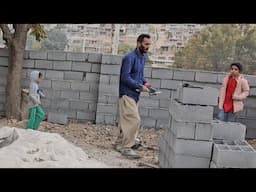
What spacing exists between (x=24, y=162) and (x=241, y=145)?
219 cm

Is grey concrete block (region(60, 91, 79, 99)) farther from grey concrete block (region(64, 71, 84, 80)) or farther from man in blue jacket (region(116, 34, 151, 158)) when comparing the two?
man in blue jacket (region(116, 34, 151, 158))

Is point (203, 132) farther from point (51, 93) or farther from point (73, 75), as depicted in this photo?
point (51, 93)

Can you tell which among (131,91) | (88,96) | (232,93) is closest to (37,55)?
(88,96)

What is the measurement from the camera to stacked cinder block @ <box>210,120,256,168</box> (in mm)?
3869

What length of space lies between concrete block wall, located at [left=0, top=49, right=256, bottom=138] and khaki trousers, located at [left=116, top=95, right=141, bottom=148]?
199cm

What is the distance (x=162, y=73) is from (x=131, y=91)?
209 cm

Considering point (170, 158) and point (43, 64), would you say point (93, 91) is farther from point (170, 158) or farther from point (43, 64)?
point (170, 158)

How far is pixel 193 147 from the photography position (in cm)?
419

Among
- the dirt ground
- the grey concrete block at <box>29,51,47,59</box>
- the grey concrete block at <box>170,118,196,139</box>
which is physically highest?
the grey concrete block at <box>29,51,47,59</box>

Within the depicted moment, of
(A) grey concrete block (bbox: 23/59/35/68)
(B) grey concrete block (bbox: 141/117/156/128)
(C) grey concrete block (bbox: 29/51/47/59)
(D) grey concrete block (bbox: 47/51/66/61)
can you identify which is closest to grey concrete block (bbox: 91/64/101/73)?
(D) grey concrete block (bbox: 47/51/66/61)

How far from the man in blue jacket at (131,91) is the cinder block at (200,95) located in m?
0.96

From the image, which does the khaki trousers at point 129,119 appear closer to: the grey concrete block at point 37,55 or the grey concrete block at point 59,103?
the grey concrete block at point 59,103

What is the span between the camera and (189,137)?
4199 millimetres
